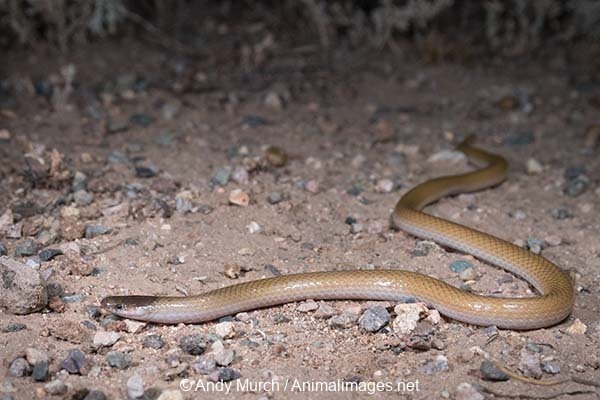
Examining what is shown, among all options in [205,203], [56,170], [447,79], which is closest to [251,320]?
[205,203]

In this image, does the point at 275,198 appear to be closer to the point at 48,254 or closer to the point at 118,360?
the point at 48,254

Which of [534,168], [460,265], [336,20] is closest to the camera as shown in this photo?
[460,265]

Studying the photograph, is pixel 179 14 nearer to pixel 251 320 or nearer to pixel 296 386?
pixel 251 320

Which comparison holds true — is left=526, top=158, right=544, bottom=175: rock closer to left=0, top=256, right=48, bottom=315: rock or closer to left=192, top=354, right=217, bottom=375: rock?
left=192, top=354, right=217, bottom=375: rock

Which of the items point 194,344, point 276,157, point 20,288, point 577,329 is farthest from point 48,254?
point 577,329

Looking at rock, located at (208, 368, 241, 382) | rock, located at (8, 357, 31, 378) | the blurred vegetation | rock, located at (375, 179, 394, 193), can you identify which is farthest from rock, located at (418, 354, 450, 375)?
the blurred vegetation

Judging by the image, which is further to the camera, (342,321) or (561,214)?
(561,214)

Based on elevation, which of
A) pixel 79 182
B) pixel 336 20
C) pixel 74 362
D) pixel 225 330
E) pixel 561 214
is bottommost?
pixel 561 214
